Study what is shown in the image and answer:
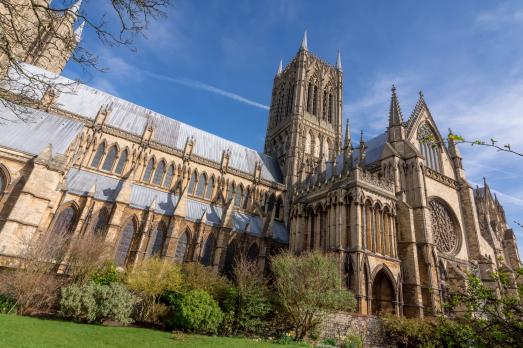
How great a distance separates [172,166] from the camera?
2836 cm

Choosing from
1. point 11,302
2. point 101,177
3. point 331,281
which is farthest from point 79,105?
point 331,281

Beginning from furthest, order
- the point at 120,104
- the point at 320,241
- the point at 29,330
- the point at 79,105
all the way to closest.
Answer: the point at 120,104 < the point at 79,105 < the point at 320,241 < the point at 29,330

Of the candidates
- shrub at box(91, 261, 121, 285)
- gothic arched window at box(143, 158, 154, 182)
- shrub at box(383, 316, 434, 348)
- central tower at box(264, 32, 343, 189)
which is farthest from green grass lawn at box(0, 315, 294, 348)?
central tower at box(264, 32, 343, 189)

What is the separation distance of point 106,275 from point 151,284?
9.18 ft

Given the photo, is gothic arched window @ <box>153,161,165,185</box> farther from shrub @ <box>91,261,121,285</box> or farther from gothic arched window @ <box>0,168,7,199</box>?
gothic arched window @ <box>0,168,7,199</box>

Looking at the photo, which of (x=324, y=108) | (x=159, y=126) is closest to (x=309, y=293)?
(x=159, y=126)

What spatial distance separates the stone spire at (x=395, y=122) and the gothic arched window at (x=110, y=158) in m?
24.0

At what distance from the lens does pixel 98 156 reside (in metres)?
25.6

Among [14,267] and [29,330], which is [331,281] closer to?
[29,330]

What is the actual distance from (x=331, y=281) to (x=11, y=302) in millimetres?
15725

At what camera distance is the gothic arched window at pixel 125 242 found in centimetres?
2139

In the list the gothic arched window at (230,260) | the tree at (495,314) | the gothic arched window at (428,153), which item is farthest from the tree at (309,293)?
the gothic arched window at (428,153)

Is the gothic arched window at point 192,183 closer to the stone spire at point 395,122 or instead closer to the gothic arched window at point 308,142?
the gothic arched window at point 308,142

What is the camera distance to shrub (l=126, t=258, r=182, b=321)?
16000mm
